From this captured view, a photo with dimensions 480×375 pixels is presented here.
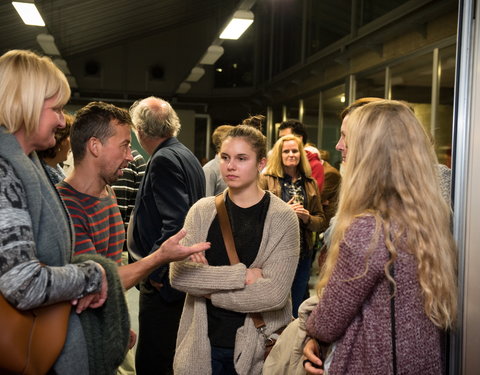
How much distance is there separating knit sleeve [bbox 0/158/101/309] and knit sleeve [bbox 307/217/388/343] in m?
0.79

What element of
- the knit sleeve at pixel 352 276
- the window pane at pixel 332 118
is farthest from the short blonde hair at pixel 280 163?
the window pane at pixel 332 118

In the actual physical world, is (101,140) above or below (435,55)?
below

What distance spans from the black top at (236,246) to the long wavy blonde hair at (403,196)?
2.31 ft

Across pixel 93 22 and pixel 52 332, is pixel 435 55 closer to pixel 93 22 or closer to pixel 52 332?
pixel 52 332

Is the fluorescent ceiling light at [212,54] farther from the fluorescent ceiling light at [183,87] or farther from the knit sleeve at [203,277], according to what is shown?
the knit sleeve at [203,277]

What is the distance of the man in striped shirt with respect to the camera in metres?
1.86

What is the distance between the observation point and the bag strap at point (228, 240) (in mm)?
2100

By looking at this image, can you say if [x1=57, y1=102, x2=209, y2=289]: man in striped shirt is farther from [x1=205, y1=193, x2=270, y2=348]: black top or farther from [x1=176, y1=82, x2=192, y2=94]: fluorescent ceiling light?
[x1=176, y1=82, x2=192, y2=94]: fluorescent ceiling light

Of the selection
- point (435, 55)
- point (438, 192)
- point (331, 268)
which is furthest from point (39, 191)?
point (435, 55)

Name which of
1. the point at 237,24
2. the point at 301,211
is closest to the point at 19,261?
the point at 301,211

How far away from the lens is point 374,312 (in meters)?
1.39

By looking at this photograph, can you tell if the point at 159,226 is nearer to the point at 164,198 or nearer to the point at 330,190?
the point at 164,198

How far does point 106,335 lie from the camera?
157cm

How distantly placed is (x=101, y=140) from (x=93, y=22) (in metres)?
8.61
